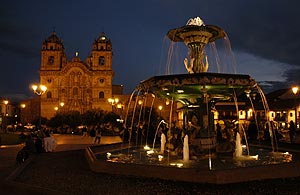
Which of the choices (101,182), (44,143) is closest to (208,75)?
(101,182)

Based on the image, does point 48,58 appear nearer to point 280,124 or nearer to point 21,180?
point 280,124

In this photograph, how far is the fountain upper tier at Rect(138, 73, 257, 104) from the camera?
8195mm

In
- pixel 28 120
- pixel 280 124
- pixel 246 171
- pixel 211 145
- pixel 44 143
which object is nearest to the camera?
pixel 246 171

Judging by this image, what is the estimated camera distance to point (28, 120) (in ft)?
229

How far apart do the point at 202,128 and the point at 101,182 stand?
3987 mm

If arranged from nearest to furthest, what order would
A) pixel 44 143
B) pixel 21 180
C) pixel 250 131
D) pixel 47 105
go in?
pixel 21 180, pixel 44 143, pixel 250 131, pixel 47 105

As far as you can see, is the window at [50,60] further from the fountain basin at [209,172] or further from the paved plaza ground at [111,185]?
the fountain basin at [209,172]

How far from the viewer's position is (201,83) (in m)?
8.22

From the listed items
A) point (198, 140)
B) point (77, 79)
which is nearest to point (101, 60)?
point (77, 79)

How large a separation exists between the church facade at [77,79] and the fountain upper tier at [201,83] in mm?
53553

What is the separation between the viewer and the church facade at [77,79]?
6253cm

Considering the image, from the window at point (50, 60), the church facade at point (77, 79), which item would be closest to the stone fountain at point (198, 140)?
the church facade at point (77, 79)

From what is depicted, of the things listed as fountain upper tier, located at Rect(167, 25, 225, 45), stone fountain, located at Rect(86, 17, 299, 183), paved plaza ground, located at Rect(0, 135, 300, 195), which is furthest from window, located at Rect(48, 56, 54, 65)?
paved plaza ground, located at Rect(0, 135, 300, 195)

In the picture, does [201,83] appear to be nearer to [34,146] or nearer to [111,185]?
[111,185]
